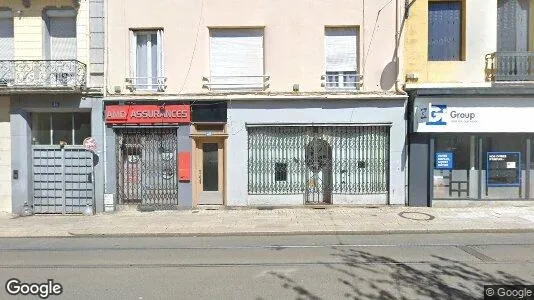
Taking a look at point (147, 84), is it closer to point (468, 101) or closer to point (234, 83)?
point (234, 83)

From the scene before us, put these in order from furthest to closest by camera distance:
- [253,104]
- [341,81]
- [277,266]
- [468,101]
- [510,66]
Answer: [341,81]
[253,104]
[510,66]
[468,101]
[277,266]

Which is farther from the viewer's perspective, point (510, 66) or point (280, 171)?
point (280, 171)

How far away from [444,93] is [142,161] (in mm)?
10115

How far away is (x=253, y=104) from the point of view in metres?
12.8

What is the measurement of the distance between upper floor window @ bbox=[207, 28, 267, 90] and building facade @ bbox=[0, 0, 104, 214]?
3.75 metres

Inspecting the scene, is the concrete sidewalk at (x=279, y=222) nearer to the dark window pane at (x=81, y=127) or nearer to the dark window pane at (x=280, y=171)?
the dark window pane at (x=280, y=171)

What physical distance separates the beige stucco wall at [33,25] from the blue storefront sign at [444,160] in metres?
12.1

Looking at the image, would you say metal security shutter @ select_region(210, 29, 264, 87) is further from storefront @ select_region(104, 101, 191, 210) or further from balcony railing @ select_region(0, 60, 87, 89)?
balcony railing @ select_region(0, 60, 87, 89)

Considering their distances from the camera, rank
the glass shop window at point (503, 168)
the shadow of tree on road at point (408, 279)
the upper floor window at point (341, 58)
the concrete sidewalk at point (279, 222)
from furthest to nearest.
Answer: the upper floor window at point (341, 58) < the glass shop window at point (503, 168) < the concrete sidewalk at point (279, 222) < the shadow of tree on road at point (408, 279)

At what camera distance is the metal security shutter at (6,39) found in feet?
42.4

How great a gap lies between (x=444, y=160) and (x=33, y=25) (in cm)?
1414

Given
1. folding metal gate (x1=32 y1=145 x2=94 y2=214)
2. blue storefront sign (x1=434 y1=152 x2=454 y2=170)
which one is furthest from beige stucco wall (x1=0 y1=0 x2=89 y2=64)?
blue storefront sign (x1=434 y1=152 x2=454 y2=170)

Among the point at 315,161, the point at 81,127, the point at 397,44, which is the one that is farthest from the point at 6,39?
the point at 397,44

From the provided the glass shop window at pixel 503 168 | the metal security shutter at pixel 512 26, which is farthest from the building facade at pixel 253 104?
the metal security shutter at pixel 512 26
